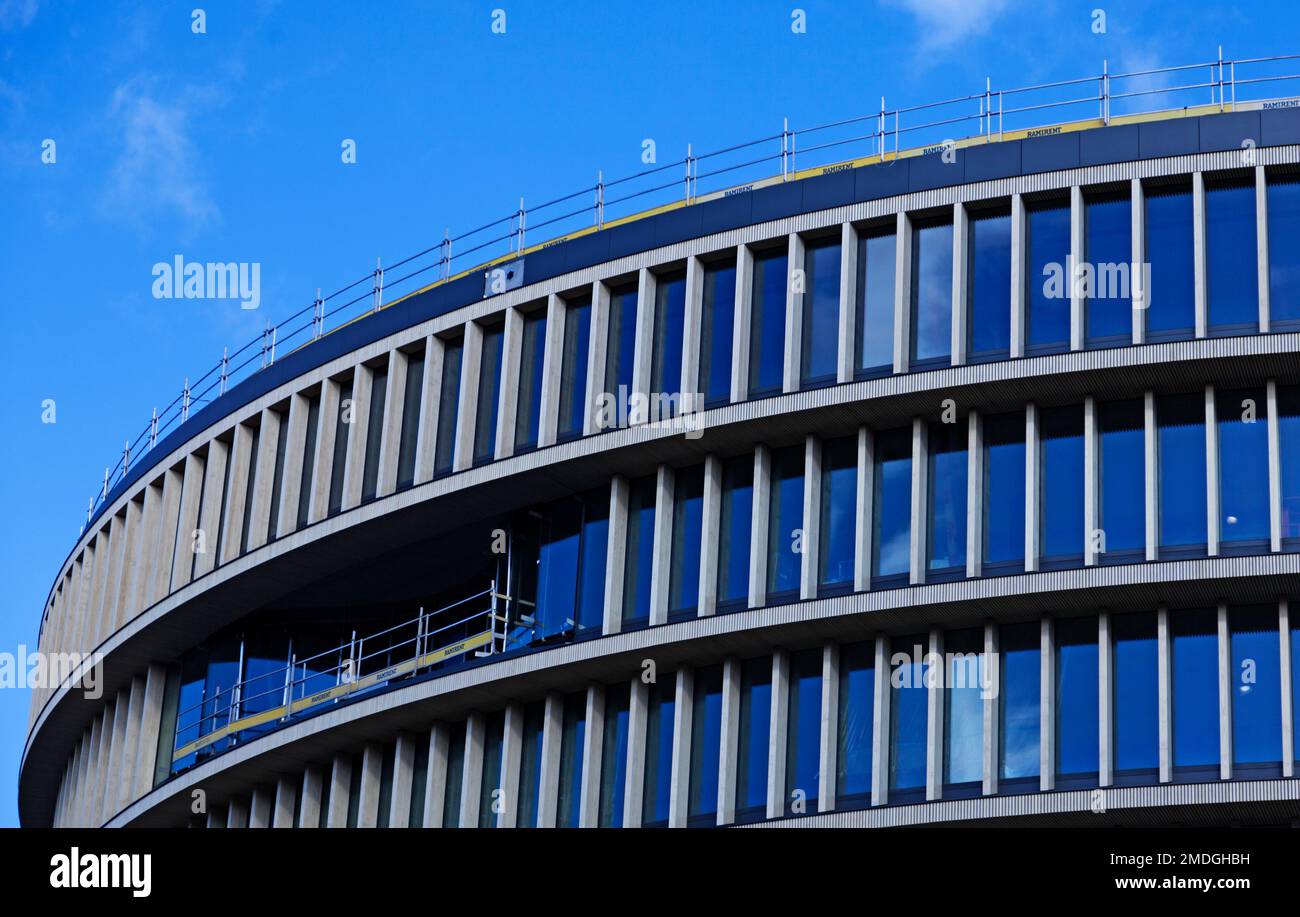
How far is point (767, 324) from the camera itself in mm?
38594

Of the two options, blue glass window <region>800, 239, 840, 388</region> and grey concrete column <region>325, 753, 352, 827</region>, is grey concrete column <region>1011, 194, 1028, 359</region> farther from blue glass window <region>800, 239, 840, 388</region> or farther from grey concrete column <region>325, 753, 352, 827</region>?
grey concrete column <region>325, 753, 352, 827</region>

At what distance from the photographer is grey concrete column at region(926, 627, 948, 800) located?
3500cm

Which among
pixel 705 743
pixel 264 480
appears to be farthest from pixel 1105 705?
pixel 264 480

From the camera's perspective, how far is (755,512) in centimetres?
3772

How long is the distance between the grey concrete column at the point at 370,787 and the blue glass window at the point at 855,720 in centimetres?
1209

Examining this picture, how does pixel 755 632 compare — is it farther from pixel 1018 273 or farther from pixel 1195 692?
pixel 1018 273

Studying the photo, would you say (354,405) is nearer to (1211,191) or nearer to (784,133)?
(784,133)

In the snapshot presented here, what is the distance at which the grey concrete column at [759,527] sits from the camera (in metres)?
37.1

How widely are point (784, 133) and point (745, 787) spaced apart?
13.7 meters

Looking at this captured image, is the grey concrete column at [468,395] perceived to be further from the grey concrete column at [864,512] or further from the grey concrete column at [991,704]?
the grey concrete column at [991,704]

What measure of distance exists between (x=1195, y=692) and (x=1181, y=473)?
13.2 ft

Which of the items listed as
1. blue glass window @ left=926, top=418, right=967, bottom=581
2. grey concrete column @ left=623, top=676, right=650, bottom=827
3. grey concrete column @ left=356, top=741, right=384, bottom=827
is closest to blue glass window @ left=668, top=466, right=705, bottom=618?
grey concrete column @ left=623, top=676, right=650, bottom=827

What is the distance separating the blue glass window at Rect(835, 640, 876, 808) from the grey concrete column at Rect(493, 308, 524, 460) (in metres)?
8.65
